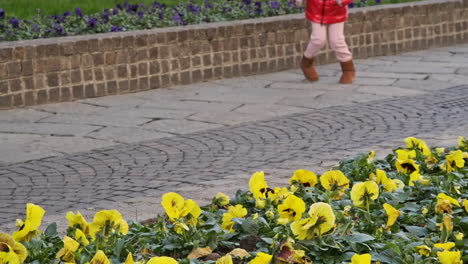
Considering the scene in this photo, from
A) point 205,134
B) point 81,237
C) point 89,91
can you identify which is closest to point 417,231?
point 81,237

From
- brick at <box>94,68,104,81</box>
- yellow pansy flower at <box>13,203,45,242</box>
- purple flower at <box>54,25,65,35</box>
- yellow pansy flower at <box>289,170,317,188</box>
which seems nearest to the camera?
yellow pansy flower at <box>13,203,45,242</box>

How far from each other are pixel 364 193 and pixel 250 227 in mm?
451

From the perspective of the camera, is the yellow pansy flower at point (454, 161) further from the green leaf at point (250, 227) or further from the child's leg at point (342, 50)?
the child's leg at point (342, 50)

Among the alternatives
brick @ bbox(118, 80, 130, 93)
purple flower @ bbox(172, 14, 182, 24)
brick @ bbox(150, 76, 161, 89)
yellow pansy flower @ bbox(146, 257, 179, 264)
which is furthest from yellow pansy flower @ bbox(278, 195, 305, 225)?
purple flower @ bbox(172, 14, 182, 24)

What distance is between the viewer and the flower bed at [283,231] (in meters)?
3.08

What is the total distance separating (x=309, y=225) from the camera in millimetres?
3088

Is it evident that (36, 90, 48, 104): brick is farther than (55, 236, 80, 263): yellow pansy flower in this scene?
Yes

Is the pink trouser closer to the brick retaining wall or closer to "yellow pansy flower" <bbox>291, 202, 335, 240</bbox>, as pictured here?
the brick retaining wall

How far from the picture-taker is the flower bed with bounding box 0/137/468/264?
10.1ft

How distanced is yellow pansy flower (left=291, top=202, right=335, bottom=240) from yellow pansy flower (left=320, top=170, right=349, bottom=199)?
0.78m

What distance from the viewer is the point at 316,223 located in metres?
3.11

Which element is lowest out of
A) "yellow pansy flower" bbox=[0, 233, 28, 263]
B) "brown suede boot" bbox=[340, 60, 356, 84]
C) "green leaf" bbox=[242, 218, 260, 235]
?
"brown suede boot" bbox=[340, 60, 356, 84]

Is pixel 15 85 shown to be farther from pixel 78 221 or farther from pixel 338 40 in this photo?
pixel 78 221

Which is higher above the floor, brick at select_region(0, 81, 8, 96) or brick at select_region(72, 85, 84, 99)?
brick at select_region(0, 81, 8, 96)
